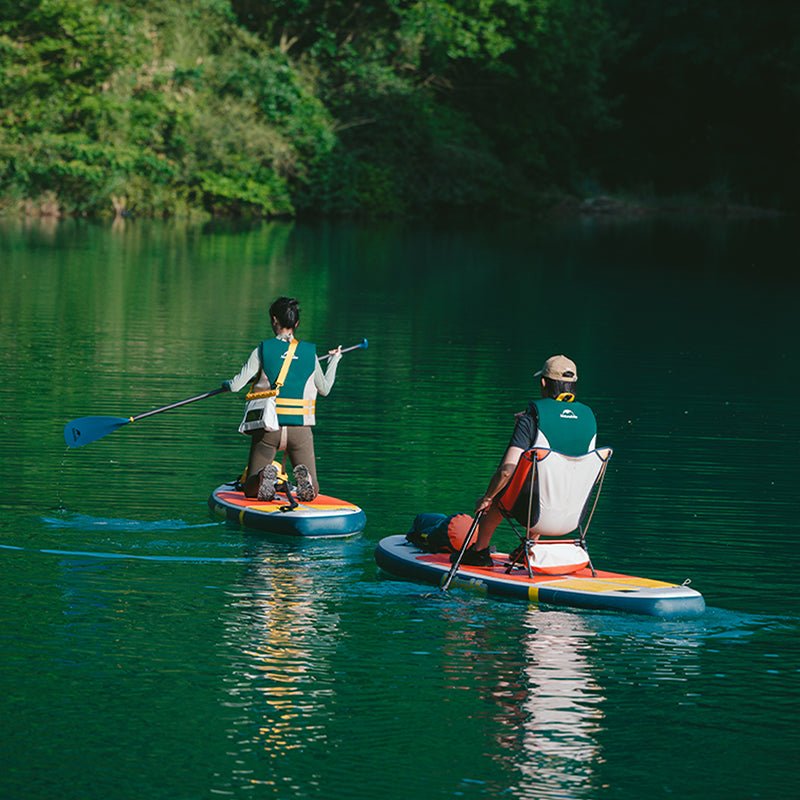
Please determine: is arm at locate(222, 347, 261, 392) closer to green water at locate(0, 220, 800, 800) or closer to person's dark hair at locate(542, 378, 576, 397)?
green water at locate(0, 220, 800, 800)

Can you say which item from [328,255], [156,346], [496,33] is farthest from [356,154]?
[156,346]

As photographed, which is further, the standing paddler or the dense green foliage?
the dense green foliage

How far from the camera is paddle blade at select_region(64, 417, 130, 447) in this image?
1328cm

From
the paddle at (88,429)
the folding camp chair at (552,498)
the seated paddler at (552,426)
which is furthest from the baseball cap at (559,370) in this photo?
the paddle at (88,429)

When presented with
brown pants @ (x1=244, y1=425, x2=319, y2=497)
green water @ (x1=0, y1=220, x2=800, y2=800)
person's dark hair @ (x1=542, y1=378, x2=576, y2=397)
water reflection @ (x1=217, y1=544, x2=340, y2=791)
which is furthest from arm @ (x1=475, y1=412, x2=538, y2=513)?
brown pants @ (x1=244, y1=425, x2=319, y2=497)

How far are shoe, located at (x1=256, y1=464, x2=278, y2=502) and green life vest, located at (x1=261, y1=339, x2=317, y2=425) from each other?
0.32 metres

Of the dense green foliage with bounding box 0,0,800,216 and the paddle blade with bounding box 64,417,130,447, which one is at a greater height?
the dense green foliage with bounding box 0,0,800,216

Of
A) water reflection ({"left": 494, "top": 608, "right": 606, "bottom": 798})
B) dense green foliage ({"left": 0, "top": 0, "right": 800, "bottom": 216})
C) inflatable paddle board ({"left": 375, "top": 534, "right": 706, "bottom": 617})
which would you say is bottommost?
water reflection ({"left": 494, "top": 608, "right": 606, "bottom": 798})

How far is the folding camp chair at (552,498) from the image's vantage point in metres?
9.89

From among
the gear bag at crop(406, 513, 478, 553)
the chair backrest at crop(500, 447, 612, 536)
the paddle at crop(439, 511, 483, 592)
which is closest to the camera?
the chair backrest at crop(500, 447, 612, 536)

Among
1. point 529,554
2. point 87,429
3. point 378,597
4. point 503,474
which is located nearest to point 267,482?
point 87,429

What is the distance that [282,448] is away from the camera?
1216cm

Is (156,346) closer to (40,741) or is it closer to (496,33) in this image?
(40,741)

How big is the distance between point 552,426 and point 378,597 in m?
1.44
